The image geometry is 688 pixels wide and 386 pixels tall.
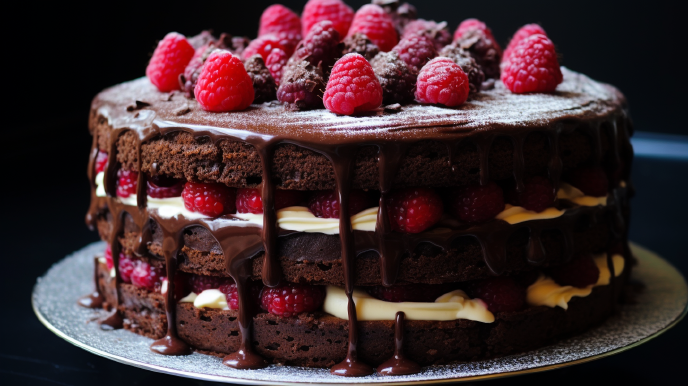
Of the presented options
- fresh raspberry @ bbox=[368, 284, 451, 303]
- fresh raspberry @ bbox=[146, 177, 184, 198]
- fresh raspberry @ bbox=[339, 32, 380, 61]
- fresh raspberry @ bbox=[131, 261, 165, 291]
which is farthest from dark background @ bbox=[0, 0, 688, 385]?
fresh raspberry @ bbox=[368, 284, 451, 303]

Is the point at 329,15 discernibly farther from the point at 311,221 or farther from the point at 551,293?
the point at 551,293

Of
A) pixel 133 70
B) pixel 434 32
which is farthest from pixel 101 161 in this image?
pixel 133 70

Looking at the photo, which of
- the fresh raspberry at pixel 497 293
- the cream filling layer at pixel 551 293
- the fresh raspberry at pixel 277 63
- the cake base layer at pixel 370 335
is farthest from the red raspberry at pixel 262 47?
the cream filling layer at pixel 551 293

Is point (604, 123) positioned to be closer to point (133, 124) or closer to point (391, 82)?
point (391, 82)

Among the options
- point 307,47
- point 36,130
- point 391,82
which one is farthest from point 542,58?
point 36,130

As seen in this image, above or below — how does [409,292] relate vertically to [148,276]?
above

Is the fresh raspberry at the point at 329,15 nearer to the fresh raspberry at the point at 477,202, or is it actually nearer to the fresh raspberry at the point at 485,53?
the fresh raspberry at the point at 485,53
